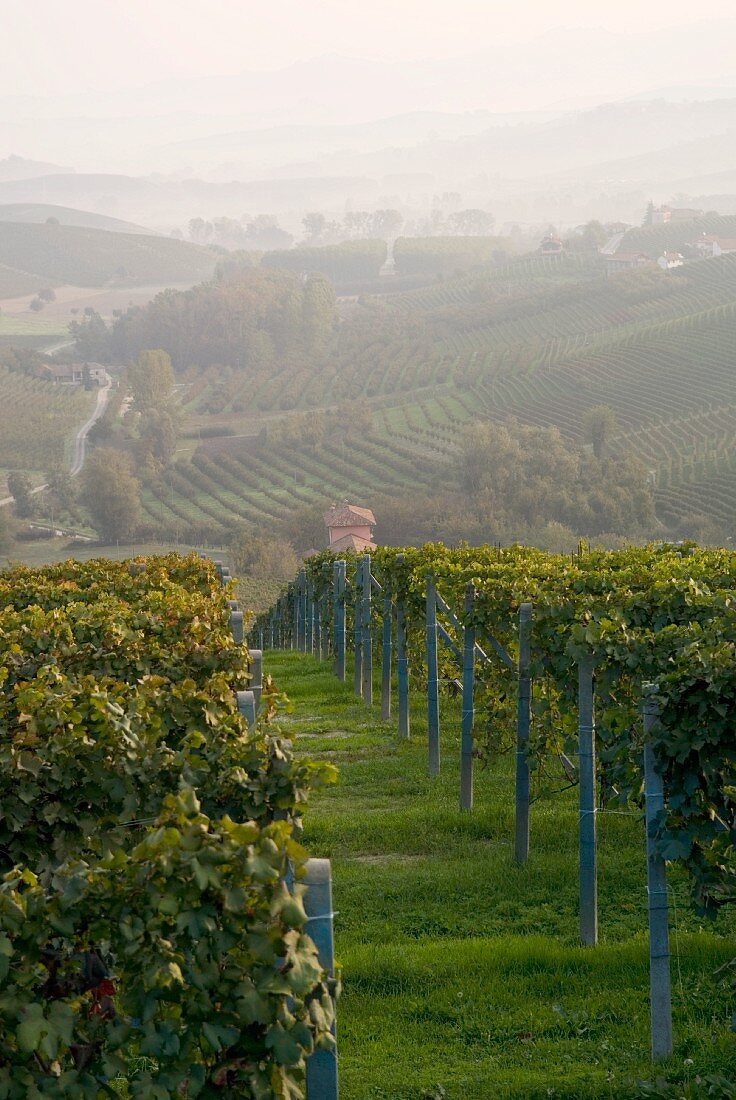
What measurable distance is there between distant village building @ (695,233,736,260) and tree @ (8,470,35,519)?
333 feet

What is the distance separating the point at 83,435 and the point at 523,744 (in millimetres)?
125802

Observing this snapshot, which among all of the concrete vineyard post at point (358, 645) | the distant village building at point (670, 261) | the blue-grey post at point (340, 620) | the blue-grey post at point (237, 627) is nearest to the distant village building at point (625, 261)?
the distant village building at point (670, 261)

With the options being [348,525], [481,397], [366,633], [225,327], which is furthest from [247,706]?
[225,327]

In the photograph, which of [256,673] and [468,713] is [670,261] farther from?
[256,673]

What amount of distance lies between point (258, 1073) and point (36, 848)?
1.76 metres

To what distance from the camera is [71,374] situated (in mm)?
158875

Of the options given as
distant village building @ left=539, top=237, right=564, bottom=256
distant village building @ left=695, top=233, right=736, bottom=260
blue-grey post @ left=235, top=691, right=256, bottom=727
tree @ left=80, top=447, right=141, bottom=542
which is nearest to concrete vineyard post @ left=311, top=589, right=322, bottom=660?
blue-grey post @ left=235, top=691, right=256, bottom=727

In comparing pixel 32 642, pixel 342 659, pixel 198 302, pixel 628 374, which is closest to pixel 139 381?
pixel 198 302

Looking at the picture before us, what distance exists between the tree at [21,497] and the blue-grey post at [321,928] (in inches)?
3989

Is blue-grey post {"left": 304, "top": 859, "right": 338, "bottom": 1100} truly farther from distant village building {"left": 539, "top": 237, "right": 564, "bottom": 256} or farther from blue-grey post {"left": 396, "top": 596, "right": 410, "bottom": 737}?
distant village building {"left": 539, "top": 237, "right": 564, "bottom": 256}

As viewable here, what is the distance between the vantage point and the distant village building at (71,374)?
157500 mm

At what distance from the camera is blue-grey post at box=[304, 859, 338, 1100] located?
10.4 feet

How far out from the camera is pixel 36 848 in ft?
13.9

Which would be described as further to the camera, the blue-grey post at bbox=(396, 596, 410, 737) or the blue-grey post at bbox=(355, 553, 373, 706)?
the blue-grey post at bbox=(355, 553, 373, 706)
